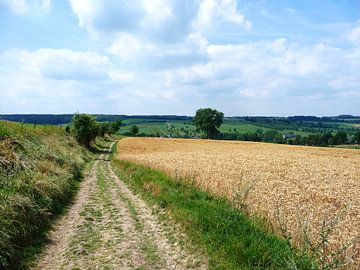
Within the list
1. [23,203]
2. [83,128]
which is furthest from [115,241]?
[83,128]

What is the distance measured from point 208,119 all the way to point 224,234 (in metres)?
98.0

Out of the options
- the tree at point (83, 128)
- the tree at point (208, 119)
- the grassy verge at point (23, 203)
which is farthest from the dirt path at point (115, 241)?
the tree at point (208, 119)

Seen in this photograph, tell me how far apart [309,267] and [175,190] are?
29.2 ft

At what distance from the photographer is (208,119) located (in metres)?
106

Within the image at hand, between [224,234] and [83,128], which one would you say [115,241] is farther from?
[83,128]

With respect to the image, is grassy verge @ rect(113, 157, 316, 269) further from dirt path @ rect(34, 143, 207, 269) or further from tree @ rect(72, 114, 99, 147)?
tree @ rect(72, 114, 99, 147)

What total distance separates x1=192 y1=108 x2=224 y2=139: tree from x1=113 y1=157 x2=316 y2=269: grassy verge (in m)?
92.0

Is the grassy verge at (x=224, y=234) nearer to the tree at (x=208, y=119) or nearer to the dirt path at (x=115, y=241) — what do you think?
the dirt path at (x=115, y=241)

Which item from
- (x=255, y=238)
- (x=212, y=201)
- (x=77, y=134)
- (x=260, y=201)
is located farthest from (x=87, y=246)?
(x=77, y=134)

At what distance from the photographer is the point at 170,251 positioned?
8.55 metres

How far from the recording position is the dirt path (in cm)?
773

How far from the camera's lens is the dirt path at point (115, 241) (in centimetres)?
773

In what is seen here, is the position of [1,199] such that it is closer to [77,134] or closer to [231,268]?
[231,268]

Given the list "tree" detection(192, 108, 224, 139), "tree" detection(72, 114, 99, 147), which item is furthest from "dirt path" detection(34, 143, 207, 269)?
"tree" detection(192, 108, 224, 139)
